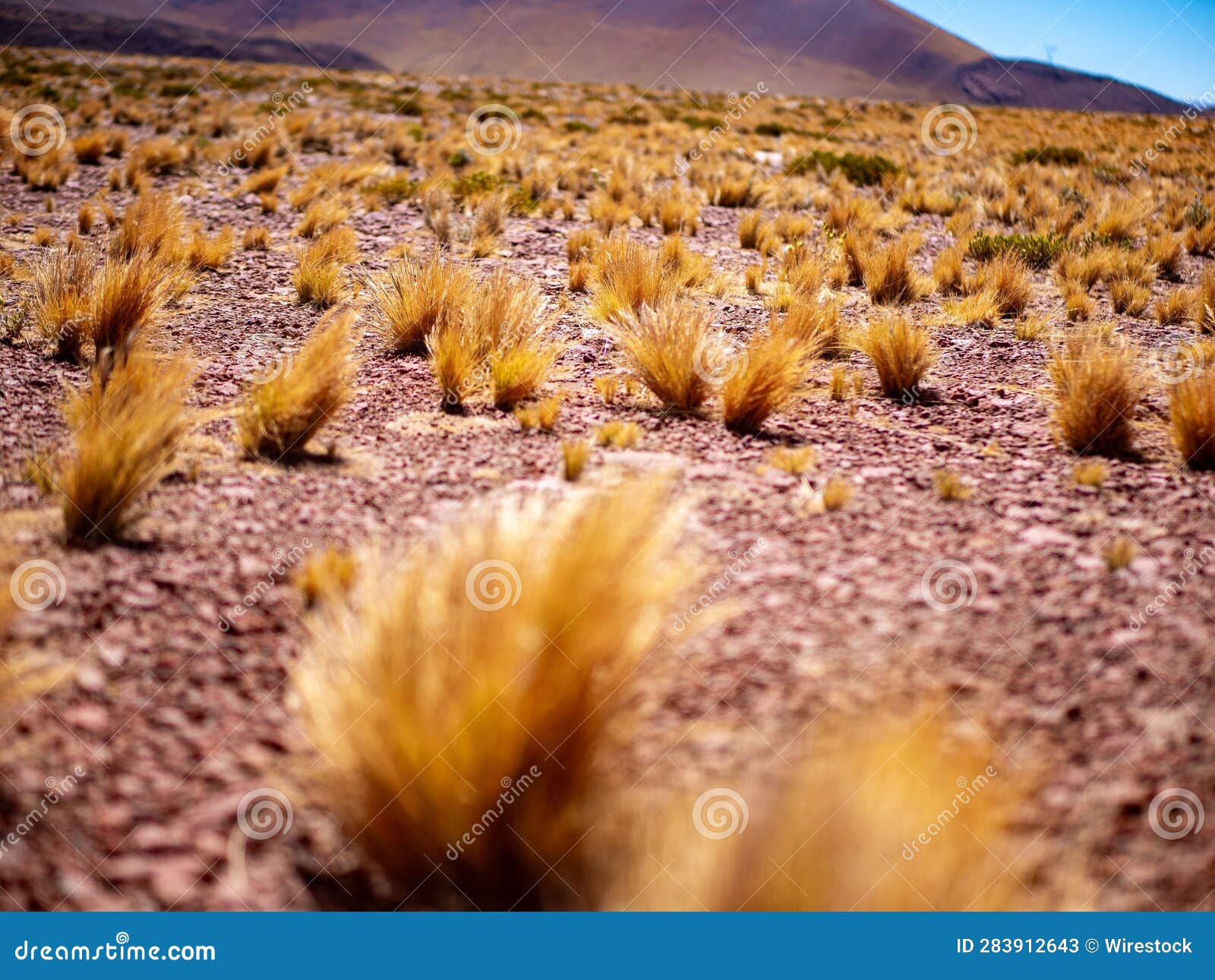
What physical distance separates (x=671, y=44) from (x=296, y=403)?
110 meters

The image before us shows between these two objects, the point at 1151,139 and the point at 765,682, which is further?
the point at 1151,139

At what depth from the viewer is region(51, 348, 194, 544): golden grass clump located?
2445 mm

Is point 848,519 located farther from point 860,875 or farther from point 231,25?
point 231,25

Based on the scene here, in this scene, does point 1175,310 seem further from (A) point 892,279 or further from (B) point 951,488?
(B) point 951,488

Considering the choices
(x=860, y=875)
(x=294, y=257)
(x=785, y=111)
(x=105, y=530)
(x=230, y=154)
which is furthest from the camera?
(x=785, y=111)

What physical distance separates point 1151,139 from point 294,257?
24.0 metres

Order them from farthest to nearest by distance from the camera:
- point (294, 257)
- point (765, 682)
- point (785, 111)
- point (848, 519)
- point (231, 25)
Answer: point (231, 25) → point (785, 111) → point (294, 257) → point (848, 519) → point (765, 682)

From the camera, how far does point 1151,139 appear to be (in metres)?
21.2

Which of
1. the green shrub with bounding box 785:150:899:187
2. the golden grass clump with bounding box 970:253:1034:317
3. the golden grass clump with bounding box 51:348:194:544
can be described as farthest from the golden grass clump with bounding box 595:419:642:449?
the green shrub with bounding box 785:150:899:187

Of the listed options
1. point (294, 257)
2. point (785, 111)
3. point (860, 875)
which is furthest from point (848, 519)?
point (785, 111)

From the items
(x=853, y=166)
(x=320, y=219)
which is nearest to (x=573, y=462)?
(x=320, y=219)

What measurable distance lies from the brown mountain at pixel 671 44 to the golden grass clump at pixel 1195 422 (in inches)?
3619


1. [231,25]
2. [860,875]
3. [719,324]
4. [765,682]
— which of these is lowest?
[860,875]

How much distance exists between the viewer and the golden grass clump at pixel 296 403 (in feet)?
10.4
